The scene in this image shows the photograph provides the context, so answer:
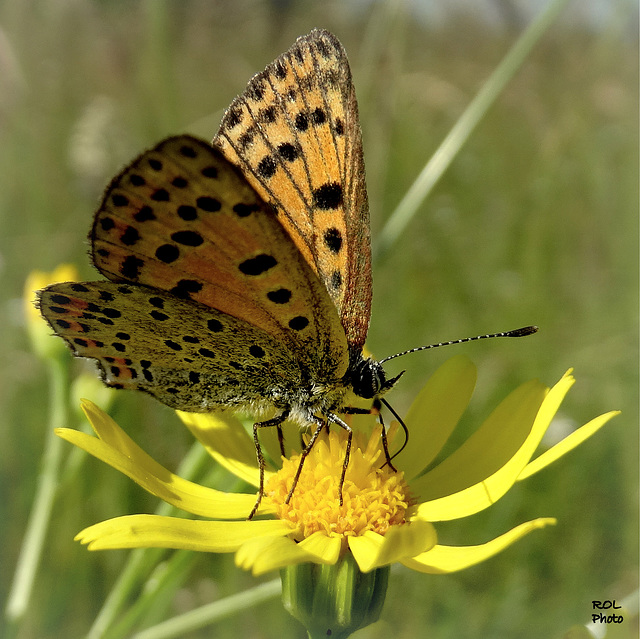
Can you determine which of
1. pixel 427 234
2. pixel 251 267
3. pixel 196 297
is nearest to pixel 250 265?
pixel 251 267

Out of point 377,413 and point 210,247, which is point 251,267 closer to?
point 210,247

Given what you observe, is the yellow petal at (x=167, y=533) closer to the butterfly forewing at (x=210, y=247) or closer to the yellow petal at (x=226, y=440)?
the yellow petal at (x=226, y=440)

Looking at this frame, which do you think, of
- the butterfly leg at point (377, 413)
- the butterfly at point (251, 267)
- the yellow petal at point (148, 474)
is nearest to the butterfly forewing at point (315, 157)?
the butterfly at point (251, 267)

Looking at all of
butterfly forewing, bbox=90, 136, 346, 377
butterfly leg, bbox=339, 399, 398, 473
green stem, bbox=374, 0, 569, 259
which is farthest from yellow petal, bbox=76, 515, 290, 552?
green stem, bbox=374, 0, 569, 259

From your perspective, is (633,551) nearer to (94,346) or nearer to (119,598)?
(119,598)

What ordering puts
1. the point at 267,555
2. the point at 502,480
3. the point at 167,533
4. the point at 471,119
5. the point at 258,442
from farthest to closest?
the point at 471,119, the point at 258,442, the point at 502,480, the point at 167,533, the point at 267,555

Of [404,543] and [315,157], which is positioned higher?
[315,157]

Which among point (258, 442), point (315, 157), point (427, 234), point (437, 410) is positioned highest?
point (427, 234)
